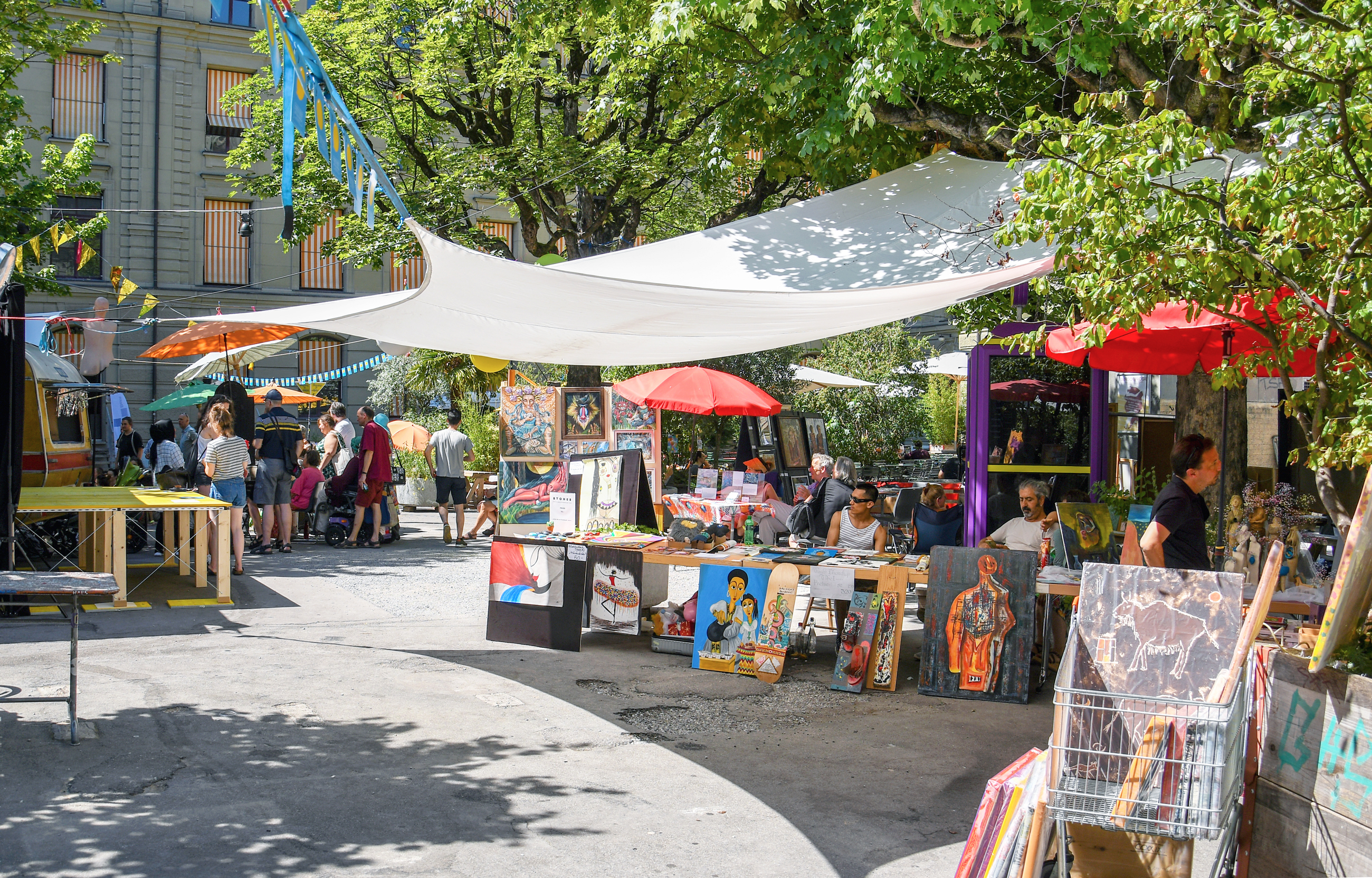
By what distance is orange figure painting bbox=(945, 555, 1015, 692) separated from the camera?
6301 mm

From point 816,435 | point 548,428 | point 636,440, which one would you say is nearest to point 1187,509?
point 548,428

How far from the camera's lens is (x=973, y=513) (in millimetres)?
8891

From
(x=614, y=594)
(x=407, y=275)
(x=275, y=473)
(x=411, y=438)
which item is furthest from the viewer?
(x=407, y=275)

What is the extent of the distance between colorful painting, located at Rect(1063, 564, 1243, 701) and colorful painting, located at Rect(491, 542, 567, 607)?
470 centimetres

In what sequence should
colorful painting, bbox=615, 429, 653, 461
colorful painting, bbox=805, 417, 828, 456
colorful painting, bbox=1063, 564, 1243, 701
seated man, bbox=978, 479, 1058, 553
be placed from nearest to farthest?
colorful painting, bbox=1063, 564, 1243, 701 < seated man, bbox=978, 479, 1058, 553 < colorful painting, bbox=615, 429, 653, 461 < colorful painting, bbox=805, 417, 828, 456

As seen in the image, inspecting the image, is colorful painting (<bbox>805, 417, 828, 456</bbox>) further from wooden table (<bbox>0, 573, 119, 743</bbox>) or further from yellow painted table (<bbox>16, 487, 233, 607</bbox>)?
wooden table (<bbox>0, 573, 119, 743</bbox>)

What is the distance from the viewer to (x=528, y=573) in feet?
25.5

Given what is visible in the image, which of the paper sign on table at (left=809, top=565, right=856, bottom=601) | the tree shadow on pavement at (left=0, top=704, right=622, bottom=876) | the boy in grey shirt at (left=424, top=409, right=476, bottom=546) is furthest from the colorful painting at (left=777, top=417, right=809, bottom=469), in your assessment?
the tree shadow on pavement at (left=0, top=704, right=622, bottom=876)

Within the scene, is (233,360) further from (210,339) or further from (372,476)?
(372,476)

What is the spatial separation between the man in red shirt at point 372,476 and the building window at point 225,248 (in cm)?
1683

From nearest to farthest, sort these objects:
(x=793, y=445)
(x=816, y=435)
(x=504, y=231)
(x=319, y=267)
→ (x=793, y=445)
(x=816, y=435)
(x=319, y=267)
(x=504, y=231)

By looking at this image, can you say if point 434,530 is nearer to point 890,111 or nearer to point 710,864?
point 890,111

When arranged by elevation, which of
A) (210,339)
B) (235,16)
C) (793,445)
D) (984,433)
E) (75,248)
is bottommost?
(793,445)

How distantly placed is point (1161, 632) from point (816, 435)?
41.9ft
